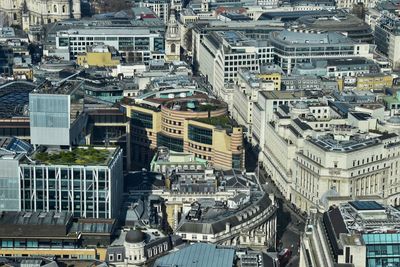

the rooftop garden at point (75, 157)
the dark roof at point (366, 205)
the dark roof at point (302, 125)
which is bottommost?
the dark roof at point (302, 125)

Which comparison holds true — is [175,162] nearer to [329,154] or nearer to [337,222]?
[329,154]

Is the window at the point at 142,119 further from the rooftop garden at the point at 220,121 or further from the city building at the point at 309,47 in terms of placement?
the city building at the point at 309,47

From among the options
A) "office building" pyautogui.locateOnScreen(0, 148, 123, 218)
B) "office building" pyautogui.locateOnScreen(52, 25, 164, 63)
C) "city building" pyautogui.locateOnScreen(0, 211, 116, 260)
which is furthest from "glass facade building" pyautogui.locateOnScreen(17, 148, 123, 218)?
"office building" pyautogui.locateOnScreen(52, 25, 164, 63)

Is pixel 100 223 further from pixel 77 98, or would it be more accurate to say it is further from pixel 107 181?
pixel 77 98

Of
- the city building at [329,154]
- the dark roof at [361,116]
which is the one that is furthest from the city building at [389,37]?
the dark roof at [361,116]

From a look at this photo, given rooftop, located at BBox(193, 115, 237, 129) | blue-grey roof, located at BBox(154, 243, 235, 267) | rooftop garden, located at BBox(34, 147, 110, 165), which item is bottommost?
blue-grey roof, located at BBox(154, 243, 235, 267)

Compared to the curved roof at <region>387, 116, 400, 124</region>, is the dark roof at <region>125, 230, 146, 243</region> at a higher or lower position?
lower

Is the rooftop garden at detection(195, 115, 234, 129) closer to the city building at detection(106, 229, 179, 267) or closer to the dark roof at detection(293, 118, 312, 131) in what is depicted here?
the dark roof at detection(293, 118, 312, 131)
